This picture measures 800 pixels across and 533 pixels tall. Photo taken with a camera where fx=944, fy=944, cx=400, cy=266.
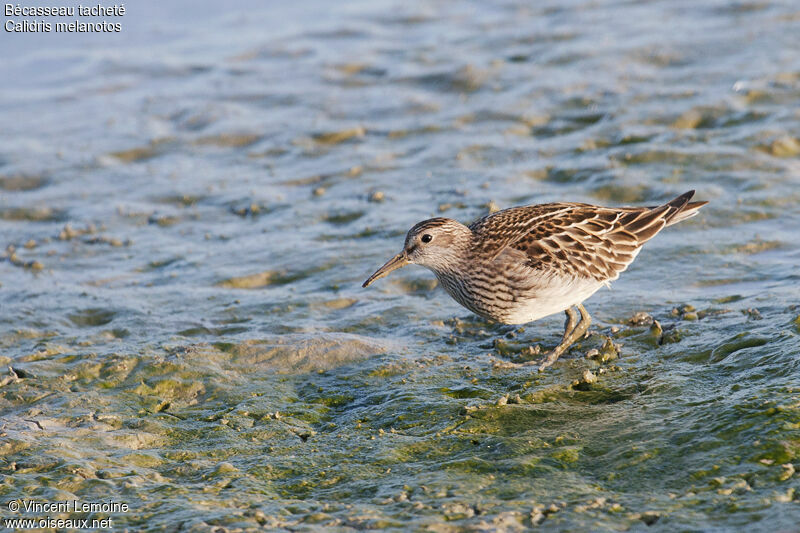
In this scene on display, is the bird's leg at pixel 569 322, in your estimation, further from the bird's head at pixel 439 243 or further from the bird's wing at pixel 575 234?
the bird's head at pixel 439 243

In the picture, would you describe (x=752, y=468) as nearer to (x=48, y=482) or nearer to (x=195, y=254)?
(x=48, y=482)

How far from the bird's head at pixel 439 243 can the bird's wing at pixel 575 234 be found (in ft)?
0.49

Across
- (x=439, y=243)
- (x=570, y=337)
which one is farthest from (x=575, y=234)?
(x=439, y=243)

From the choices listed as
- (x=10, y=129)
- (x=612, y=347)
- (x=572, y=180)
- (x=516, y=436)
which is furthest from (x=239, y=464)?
(x=10, y=129)

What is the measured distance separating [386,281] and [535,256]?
7.24ft

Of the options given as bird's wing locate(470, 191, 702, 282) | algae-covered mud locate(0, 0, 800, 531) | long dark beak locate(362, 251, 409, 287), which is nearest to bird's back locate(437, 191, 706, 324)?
bird's wing locate(470, 191, 702, 282)

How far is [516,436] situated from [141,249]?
5715 millimetres

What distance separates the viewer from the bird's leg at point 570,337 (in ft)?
22.7

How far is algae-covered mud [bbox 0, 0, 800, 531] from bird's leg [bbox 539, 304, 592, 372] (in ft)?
0.33

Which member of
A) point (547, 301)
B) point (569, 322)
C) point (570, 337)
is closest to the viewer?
point (547, 301)

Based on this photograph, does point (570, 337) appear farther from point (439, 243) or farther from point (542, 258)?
point (439, 243)

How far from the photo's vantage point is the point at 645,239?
756 centimetres

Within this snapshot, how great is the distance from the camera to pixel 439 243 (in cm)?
727

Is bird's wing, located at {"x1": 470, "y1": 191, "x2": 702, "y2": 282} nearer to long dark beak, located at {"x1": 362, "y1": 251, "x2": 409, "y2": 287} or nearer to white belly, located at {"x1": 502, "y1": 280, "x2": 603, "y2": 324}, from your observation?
white belly, located at {"x1": 502, "y1": 280, "x2": 603, "y2": 324}
